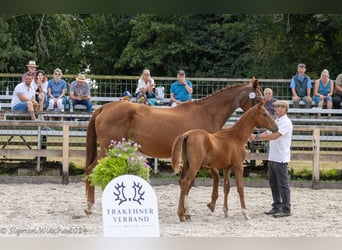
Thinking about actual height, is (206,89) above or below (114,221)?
above

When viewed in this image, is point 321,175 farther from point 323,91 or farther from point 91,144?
point 91,144

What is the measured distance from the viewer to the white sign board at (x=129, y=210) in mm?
4809

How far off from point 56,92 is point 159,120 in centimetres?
477

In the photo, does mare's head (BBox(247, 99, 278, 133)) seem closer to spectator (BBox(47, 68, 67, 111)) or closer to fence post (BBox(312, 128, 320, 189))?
fence post (BBox(312, 128, 320, 189))

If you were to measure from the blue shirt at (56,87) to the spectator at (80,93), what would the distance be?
36cm

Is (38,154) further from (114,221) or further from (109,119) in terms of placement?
(114,221)

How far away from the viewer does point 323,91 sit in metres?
13.0

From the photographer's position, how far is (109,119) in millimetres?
8062

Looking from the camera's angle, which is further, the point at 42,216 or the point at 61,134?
the point at 61,134

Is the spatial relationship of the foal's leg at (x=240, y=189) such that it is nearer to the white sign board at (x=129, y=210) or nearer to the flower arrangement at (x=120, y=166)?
the flower arrangement at (x=120, y=166)

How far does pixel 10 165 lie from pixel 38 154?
92cm

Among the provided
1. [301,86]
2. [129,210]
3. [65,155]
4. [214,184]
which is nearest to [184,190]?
[214,184]
